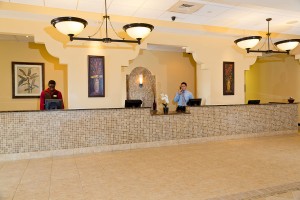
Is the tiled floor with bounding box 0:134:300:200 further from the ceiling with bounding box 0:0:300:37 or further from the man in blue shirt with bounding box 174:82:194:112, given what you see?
the ceiling with bounding box 0:0:300:37

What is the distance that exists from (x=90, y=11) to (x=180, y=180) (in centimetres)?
395

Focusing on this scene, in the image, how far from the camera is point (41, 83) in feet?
23.4

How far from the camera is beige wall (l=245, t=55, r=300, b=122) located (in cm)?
849

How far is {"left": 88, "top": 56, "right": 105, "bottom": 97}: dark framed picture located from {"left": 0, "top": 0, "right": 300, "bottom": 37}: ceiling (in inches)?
44.5

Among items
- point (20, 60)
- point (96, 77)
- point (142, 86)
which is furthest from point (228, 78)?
point (20, 60)

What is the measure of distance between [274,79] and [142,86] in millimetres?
4988

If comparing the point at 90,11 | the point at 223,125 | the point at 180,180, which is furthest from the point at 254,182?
the point at 90,11

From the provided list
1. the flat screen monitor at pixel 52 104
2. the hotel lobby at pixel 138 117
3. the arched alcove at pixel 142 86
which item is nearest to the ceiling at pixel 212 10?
the hotel lobby at pixel 138 117

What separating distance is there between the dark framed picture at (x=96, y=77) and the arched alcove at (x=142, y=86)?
266 centimetres

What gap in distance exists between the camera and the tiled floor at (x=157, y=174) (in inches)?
116

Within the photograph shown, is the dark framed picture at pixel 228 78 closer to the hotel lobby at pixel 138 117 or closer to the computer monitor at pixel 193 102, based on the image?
the hotel lobby at pixel 138 117

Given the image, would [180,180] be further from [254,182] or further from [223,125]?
[223,125]

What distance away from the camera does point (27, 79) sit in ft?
23.0

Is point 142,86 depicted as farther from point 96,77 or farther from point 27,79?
point 27,79
